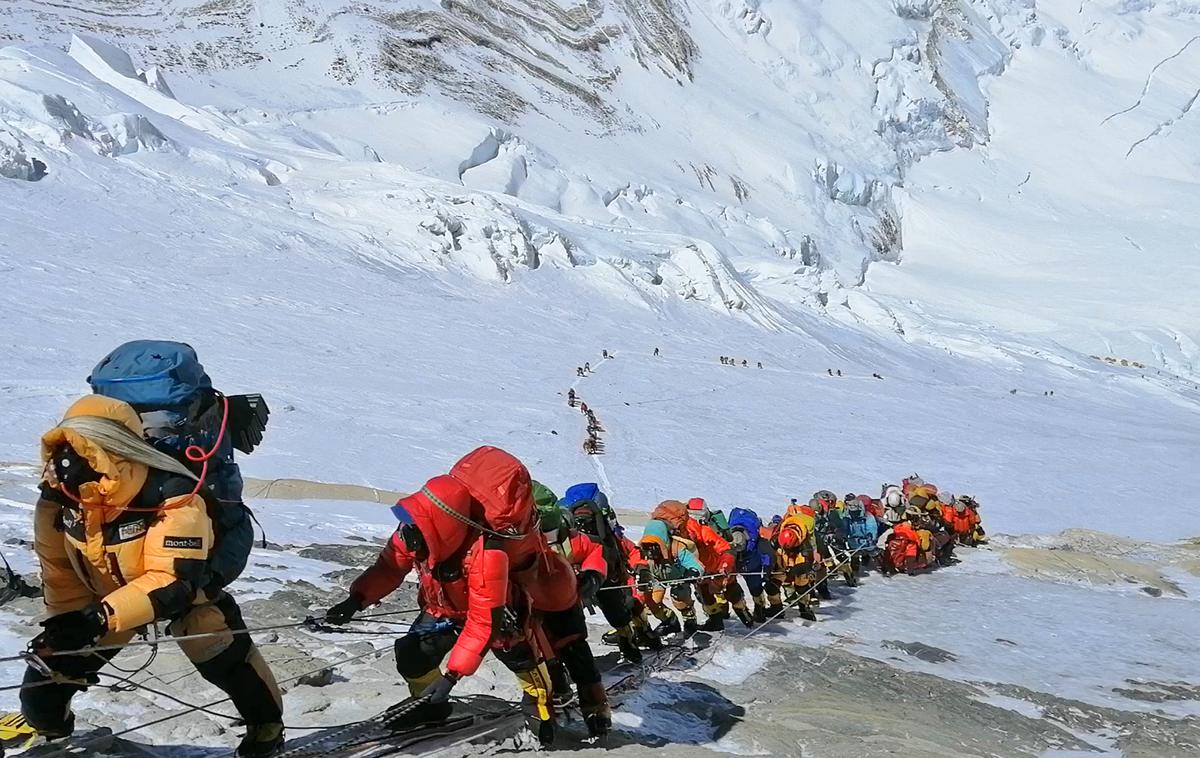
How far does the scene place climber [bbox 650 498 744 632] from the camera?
7.23 metres

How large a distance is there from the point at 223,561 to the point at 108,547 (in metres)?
0.39

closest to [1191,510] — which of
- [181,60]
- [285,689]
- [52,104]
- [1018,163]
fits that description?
[285,689]

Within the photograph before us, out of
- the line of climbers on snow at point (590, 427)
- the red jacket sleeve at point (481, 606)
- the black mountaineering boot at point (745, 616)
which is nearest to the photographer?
the red jacket sleeve at point (481, 606)

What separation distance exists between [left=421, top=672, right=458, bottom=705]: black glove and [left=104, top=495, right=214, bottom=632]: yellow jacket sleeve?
44.9 inches

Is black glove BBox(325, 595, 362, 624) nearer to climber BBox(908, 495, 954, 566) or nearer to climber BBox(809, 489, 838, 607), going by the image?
climber BBox(809, 489, 838, 607)

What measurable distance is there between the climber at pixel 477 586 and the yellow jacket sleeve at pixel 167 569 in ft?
2.70

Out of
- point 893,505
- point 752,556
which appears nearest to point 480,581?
point 752,556

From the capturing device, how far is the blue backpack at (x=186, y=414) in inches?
129

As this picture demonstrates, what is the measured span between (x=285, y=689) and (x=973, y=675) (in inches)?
199

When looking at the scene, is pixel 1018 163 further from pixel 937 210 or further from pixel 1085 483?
pixel 1085 483

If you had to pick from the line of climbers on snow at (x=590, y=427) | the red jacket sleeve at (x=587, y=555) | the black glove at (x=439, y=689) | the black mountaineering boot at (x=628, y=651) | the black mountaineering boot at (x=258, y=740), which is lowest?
the line of climbers on snow at (x=590, y=427)

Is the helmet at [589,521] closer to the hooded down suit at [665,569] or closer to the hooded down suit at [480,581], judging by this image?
the hooded down suit at [665,569]

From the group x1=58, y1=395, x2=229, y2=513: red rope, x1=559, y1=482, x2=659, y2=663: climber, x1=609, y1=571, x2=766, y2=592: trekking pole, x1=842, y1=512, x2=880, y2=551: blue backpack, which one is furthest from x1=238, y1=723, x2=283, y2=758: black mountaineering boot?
x1=842, y1=512, x2=880, y2=551: blue backpack

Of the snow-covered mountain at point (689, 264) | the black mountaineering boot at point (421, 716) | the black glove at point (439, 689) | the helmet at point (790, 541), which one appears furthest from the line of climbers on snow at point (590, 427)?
the black glove at point (439, 689)
